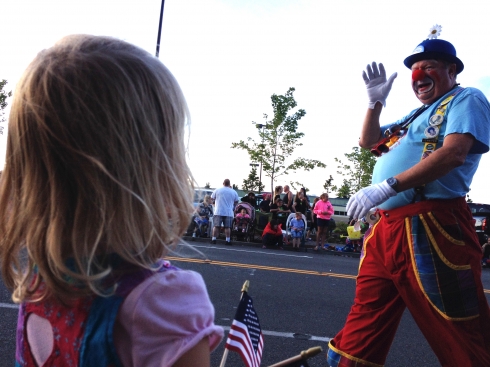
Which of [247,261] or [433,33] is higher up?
[433,33]

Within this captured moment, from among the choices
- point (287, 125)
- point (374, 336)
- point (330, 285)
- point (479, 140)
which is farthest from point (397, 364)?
point (287, 125)

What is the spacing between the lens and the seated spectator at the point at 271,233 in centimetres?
1408

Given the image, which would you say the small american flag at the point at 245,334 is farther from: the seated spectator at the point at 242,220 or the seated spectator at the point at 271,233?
the seated spectator at the point at 242,220

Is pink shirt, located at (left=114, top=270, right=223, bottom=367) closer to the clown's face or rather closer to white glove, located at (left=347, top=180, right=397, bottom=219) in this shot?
white glove, located at (left=347, top=180, right=397, bottom=219)

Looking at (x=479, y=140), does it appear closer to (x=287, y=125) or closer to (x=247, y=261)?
(x=247, y=261)

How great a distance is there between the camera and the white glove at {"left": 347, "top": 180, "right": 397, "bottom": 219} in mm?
2371

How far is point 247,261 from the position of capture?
9141 millimetres

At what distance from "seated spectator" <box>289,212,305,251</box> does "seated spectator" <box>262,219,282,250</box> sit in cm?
35

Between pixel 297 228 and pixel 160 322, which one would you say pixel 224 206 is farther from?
pixel 160 322

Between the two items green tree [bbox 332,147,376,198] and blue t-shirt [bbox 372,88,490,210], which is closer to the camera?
blue t-shirt [bbox 372,88,490,210]

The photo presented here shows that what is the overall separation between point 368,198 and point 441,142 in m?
0.43

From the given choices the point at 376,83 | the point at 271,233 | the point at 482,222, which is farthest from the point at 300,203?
the point at 376,83

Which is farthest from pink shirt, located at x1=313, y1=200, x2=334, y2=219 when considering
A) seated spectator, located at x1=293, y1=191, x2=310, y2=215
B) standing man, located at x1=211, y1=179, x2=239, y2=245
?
standing man, located at x1=211, y1=179, x2=239, y2=245

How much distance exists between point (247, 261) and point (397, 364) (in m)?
5.34
